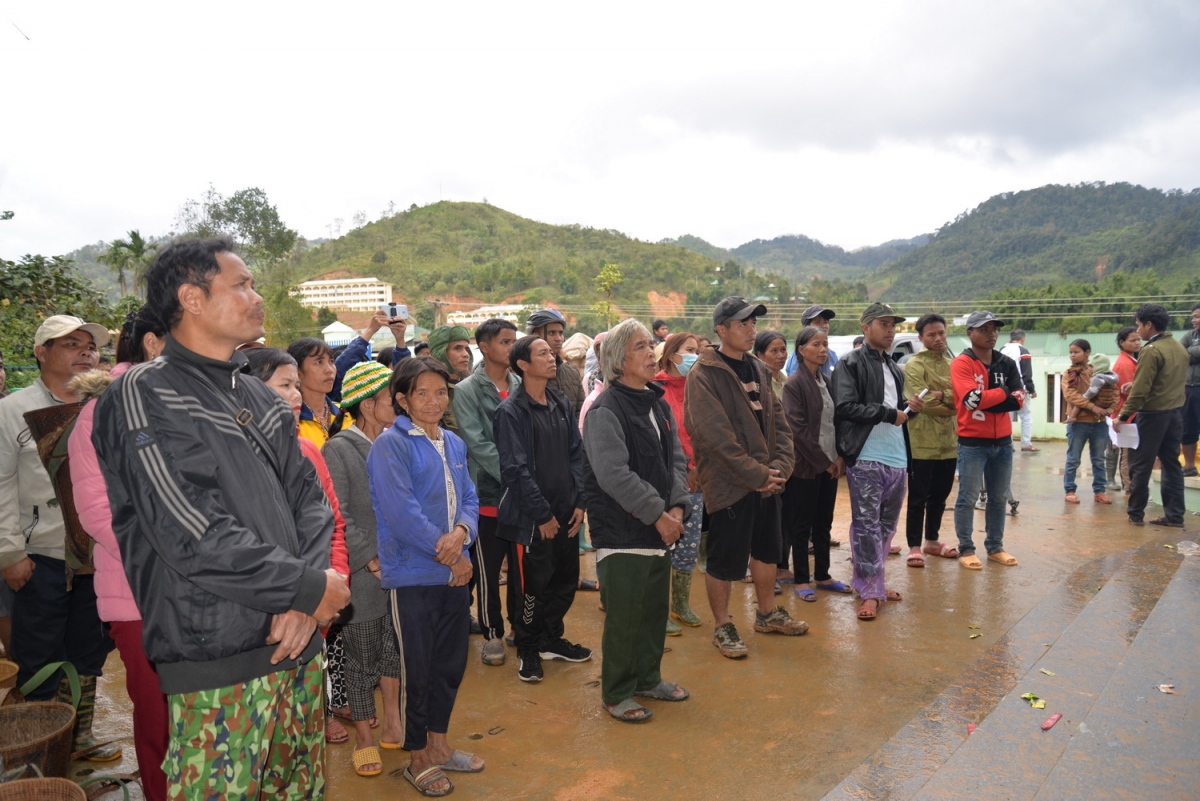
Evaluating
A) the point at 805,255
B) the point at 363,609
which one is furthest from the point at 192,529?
the point at 805,255

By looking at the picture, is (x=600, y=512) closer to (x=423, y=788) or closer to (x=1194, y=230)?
(x=423, y=788)

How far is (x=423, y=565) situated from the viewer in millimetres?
3359

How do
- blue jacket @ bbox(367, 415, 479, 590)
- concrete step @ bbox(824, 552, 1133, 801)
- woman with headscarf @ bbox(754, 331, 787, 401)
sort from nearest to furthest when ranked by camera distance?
concrete step @ bbox(824, 552, 1133, 801) → blue jacket @ bbox(367, 415, 479, 590) → woman with headscarf @ bbox(754, 331, 787, 401)

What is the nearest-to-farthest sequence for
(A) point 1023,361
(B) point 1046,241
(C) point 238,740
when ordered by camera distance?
(C) point 238,740, (A) point 1023,361, (B) point 1046,241

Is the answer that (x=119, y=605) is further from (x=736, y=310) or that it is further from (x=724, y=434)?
(x=736, y=310)

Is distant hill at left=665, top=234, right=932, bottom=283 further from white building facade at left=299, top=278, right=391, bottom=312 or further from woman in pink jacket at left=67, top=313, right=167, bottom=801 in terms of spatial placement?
woman in pink jacket at left=67, top=313, right=167, bottom=801

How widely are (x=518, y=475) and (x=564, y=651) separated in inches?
49.0

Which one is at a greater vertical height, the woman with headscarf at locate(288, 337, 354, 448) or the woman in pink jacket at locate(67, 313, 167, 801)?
the woman with headscarf at locate(288, 337, 354, 448)

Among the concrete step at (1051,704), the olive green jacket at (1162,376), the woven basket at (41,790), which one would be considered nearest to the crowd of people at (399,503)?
the woven basket at (41,790)

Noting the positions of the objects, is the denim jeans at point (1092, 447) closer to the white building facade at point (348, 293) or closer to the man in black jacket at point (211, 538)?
the man in black jacket at point (211, 538)

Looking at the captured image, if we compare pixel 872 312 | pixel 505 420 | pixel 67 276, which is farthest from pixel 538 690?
pixel 67 276

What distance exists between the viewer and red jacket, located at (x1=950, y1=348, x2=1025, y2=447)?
6348 millimetres

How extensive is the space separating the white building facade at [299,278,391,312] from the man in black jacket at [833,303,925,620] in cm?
6919

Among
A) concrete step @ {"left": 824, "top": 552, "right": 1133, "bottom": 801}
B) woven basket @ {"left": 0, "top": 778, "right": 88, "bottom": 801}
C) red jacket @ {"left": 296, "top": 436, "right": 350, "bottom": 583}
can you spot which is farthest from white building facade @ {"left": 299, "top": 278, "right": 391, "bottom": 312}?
woven basket @ {"left": 0, "top": 778, "right": 88, "bottom": 801}
